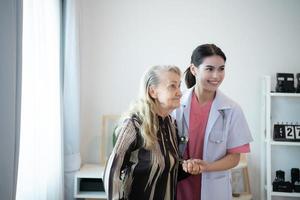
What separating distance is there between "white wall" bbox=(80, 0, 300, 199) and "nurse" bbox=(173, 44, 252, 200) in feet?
4.53

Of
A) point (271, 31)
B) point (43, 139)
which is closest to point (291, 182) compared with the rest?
point (271, 31)

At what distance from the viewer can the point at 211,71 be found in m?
1.43

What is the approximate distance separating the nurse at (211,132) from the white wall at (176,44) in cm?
138

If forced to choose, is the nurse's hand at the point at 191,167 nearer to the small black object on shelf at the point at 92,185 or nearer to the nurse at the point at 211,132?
the nurse at the point at 211,132

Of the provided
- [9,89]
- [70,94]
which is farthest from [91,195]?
[9,89]

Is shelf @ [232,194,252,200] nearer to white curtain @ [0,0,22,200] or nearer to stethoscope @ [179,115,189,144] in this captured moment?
stethoscope @ [179,115,189,144]

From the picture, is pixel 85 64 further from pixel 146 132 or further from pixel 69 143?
pixel 146 132

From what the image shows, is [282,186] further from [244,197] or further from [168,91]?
[168,91]

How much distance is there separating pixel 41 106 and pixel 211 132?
1172 millimetres

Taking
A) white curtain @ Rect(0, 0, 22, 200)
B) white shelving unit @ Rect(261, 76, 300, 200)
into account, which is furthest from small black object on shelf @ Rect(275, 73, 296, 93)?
white curtain @ Rect(0, 0, 22, 200)

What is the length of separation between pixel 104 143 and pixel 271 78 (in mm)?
1655

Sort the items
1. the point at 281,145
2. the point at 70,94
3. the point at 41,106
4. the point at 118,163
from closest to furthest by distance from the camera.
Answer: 1. the point at 118,163
2. the point at 41,106
3. the point at 70,94
4. the point at 281,145

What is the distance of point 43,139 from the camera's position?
2051 mm

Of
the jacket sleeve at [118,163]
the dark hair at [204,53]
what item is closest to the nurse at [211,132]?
the dark hair at [204,53]
